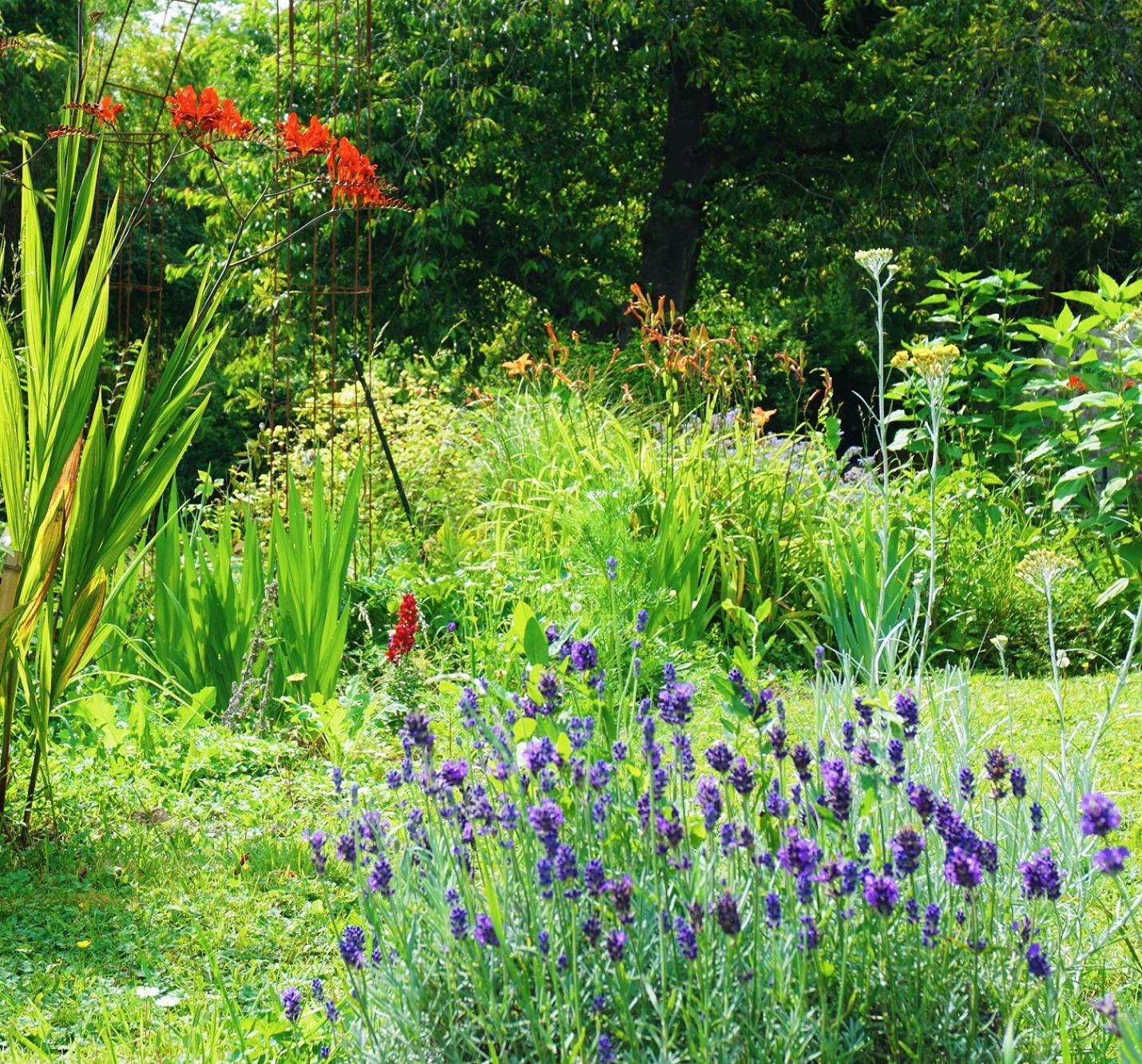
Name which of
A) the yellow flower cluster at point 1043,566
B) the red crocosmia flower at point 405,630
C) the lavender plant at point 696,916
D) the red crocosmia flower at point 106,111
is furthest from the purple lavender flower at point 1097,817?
the red crocosmia flower at point 405,630

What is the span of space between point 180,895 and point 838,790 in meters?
1.76

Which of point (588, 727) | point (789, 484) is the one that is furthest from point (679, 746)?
point (789, 484)

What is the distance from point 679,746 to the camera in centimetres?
178

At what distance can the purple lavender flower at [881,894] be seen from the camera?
1.39 meters

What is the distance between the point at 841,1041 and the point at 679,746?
0.44 m

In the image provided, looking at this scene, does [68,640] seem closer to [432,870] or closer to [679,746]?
[432,870]

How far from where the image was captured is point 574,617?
13.3 feet

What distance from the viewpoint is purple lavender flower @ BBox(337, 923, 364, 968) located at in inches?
59.8

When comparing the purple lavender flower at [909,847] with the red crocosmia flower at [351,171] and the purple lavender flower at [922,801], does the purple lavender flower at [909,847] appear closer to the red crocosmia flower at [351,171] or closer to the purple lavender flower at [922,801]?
the purple lavender flower at [922,801]

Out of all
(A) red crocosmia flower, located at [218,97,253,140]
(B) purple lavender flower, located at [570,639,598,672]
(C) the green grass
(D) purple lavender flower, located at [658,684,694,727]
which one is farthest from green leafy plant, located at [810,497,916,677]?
(A) red crocosmia flower, located at [218,97,253,140]

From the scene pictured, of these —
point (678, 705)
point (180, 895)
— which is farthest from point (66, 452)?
point (678, 705)

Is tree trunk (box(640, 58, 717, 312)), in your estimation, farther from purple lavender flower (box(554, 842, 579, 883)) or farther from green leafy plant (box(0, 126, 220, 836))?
purple lavender flower (box(554, 842, 579, 883))

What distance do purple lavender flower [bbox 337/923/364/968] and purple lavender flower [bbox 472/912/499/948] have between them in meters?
0.16

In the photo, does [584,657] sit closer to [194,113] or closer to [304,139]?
[194,113]
